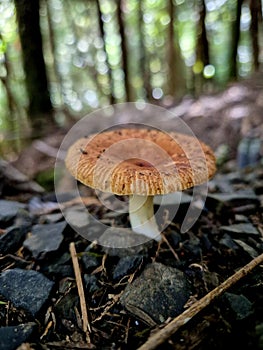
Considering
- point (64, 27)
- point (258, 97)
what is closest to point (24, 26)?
point (258, 97)

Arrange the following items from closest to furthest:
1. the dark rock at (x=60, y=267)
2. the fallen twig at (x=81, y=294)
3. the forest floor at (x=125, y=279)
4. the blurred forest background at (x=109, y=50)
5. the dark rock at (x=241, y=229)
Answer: the forest floor at (x=125, y=279) < the fallen twig at (x=81, y=294) < the dark rock at (x=60, y=267) < the dark rock at (x=241, y=229) < the blurred forest background at (x=109, y=50)

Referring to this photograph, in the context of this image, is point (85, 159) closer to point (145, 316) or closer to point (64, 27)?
point (145, 316)

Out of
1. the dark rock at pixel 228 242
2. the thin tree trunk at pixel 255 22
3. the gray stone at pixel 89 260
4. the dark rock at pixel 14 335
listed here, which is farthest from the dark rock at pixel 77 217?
the thin tree trunk at pixel 255 22

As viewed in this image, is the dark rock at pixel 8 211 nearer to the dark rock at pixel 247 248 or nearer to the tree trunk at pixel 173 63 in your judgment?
the dark rock at pixel 247 248

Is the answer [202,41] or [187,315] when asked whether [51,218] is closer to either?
[187,315]

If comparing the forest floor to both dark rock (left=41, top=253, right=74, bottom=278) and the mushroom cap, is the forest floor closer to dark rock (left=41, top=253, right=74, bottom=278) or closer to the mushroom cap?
dark rock (left=41, top=253, right=74, bottom=278)
